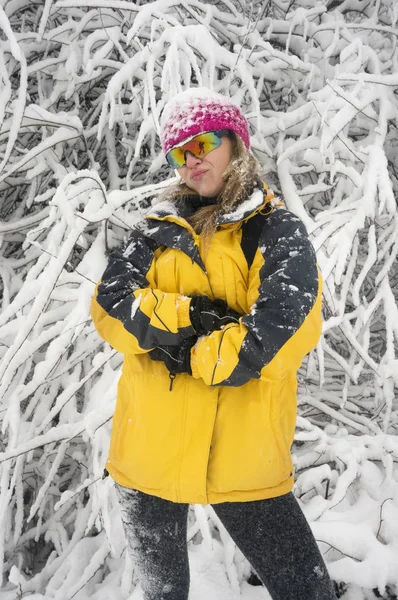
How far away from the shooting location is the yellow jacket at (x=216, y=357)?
1.10m

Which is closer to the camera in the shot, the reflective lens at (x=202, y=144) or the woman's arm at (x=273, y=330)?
the woman's arm at (x=273, y=330)

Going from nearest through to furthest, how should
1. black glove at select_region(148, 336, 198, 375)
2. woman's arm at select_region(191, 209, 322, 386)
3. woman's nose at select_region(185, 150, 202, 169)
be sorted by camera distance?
woman's arm at select_region(191, 209, 322, 386)
black glove at select_region(148, 336, 198, 375)
woman's nose at select_region(185, 150, 202, 169)

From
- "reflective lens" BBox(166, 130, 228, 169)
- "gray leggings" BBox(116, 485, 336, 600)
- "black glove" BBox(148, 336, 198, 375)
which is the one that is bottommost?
"gray leggings" BBox(116, 485, 336, 600)

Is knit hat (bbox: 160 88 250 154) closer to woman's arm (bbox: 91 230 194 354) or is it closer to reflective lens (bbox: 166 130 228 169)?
reflective lens (bbox: 166 130 228 169)

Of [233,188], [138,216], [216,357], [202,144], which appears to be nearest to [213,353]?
[216,357]

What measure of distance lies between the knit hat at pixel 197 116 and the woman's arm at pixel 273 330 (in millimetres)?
390

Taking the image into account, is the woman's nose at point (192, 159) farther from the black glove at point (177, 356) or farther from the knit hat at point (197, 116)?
the black glove at point (177, 356)

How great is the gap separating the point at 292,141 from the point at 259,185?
104 cm

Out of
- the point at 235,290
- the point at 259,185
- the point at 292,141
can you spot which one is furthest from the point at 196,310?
the point at 292,141

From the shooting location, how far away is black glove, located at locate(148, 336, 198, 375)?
1177 millimetres

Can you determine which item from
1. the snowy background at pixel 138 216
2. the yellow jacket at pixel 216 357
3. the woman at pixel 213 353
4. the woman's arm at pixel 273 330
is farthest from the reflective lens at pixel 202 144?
the snowy background at pixel 138 216

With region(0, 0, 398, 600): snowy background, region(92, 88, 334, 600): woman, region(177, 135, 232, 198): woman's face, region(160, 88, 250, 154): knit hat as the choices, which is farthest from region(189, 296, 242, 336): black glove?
region(0, 0, 398, 600): snowy background

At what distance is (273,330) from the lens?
3.49ft

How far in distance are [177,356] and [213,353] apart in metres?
0.13
